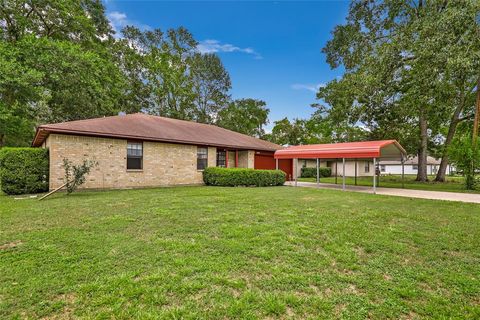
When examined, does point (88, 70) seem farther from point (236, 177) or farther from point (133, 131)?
point (236, 177)

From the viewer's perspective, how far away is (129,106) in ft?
95.8

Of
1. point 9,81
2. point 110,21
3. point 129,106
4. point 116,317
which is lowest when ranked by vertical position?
point 116,317

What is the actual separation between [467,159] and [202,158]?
14474 millimetres

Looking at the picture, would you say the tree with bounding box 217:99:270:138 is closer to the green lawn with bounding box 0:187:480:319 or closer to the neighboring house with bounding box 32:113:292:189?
the neighboring house with bounding box 32:113:292:189

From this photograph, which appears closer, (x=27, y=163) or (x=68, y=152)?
(x=27, y=163)

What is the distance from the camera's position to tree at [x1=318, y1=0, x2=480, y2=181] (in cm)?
726

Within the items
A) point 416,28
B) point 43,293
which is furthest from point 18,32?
point 416,28

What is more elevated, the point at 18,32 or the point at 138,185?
the point at 18,32

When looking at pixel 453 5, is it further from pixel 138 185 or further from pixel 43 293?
pixel 138 185

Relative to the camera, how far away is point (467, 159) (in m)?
12.2

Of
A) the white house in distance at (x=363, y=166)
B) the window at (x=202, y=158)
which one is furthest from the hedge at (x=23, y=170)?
the white house in distance at (x=363, y=166)

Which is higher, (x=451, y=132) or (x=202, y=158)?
(x=451, y=132)

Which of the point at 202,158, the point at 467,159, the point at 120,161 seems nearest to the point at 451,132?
the point at 467,159

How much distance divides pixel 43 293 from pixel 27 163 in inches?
404
